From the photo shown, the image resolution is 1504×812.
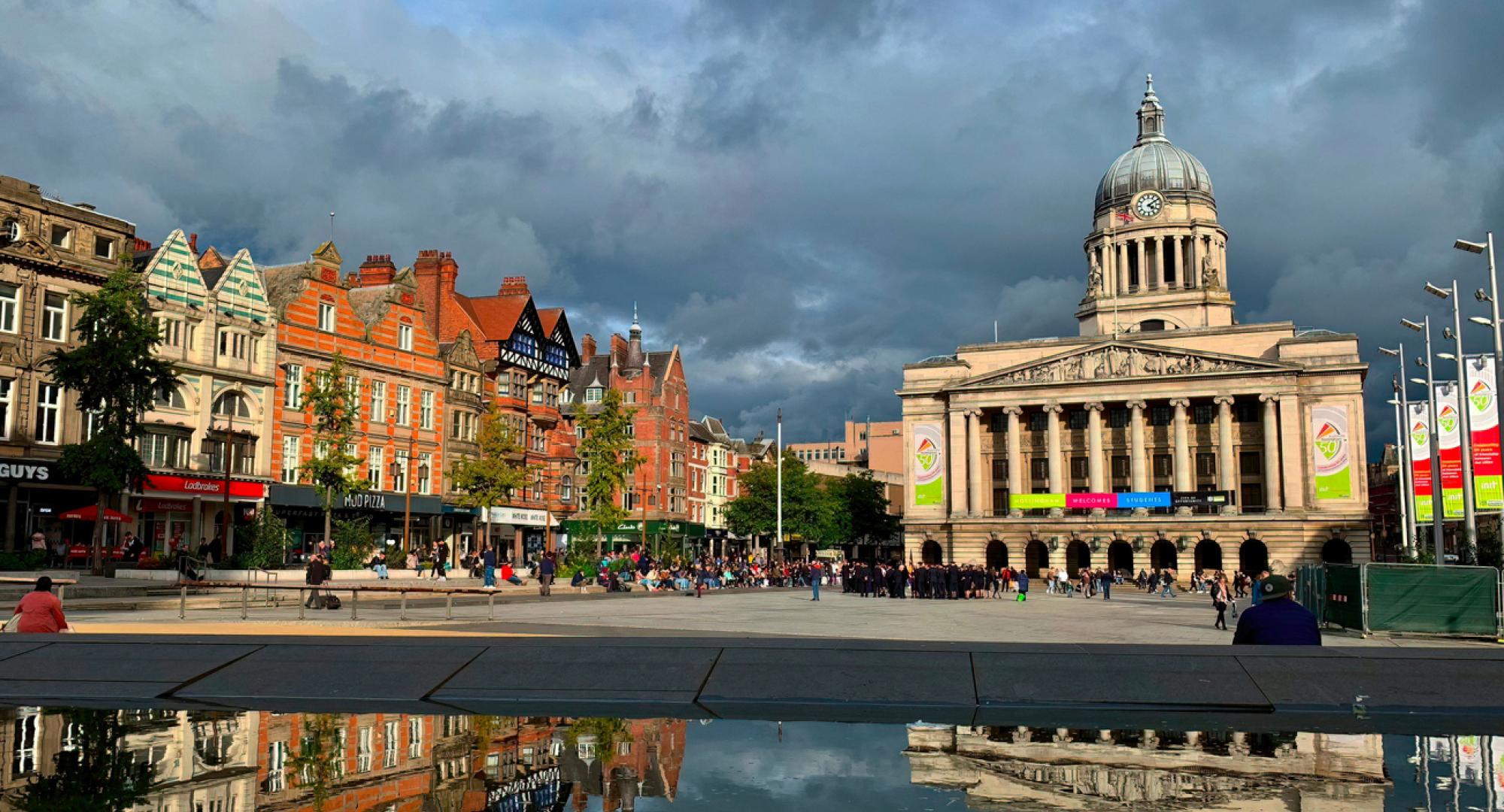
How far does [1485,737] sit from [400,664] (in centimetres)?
835

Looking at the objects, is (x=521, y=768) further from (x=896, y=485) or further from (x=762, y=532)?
(x=896, y=485)

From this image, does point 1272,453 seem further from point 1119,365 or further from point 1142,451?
point 1119,365

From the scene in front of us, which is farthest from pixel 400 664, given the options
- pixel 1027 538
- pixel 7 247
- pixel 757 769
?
pixel 1027 538

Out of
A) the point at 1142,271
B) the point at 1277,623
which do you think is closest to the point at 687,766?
the point at 1277,623

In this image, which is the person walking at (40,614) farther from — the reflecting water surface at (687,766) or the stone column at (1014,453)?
the stone column at (1014,453)

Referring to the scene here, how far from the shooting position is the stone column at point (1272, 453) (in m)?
90.5

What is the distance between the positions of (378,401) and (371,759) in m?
58.6

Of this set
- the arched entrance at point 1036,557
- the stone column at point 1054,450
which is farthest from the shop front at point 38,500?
the stone column at point 1054,450

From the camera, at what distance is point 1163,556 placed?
307 ft

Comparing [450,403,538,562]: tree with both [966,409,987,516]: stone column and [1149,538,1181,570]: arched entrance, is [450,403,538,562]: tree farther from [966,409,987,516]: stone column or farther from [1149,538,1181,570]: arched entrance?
[1149,538,1181,570]: arched entrance

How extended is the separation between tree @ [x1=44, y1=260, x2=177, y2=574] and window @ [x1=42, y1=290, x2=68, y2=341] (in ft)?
26.0

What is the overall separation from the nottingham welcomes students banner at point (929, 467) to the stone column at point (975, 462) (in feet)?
6.90

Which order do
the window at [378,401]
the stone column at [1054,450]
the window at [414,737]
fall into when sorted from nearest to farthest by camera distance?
the window at [414,737]
the window at [378,401]
the stone column at [1054,450]

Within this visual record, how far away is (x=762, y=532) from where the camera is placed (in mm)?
117562
